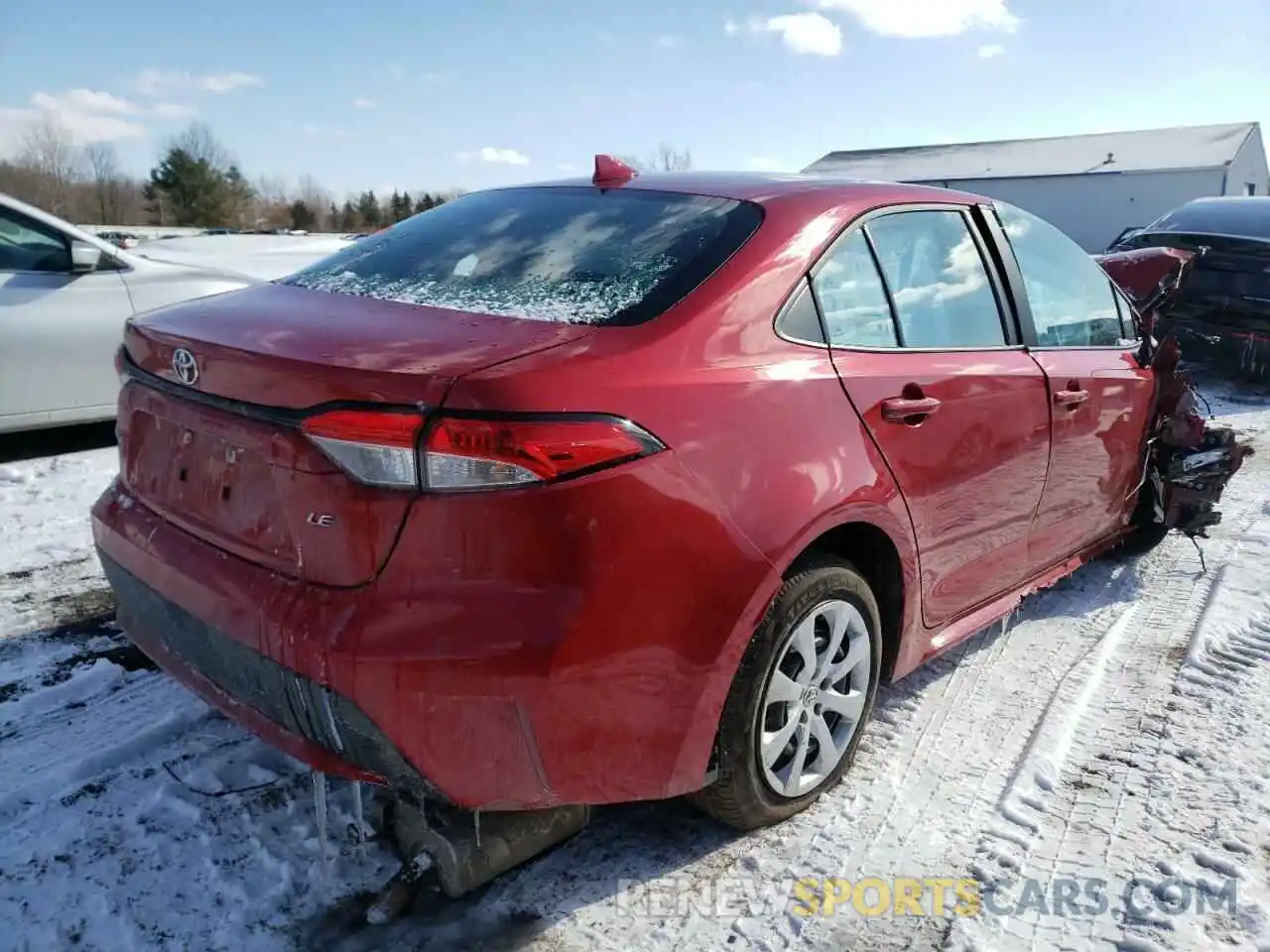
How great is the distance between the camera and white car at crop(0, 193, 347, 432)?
5.41m

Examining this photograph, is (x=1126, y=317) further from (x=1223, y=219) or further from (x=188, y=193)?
(x=188, y=193)

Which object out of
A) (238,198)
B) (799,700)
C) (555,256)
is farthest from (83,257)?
(238,198)

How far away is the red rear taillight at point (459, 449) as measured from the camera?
1.82 metres

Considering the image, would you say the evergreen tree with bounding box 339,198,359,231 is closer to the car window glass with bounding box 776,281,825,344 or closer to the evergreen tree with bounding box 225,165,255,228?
the evergreen tree with bounding box 225,165,255,228

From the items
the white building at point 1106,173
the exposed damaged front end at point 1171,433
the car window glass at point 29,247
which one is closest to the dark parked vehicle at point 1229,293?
the exposed damaged front end at point 1171,433

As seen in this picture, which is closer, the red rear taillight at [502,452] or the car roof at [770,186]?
the red rear taillight at [502,452]

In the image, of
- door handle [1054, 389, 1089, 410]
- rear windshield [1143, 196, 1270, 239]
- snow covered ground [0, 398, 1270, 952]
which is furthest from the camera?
rear windshield [1143, 196, 1270, 239]

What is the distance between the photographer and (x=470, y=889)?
220cm

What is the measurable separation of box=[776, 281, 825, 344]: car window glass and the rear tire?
1.85 feet

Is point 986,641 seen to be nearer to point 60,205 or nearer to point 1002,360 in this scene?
point 1002,360

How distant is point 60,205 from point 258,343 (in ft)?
211

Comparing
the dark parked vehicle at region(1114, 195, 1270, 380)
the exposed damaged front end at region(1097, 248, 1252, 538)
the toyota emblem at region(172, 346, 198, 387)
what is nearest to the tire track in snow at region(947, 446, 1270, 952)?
the exposed damaged front end at region(1097, 248, 1252, 538)

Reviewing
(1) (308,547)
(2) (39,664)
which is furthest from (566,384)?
(2) (39,664)

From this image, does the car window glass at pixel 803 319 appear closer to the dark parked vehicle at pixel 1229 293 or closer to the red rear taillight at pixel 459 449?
the red rear taillight at pixel 459 449
